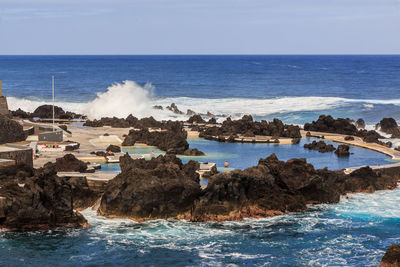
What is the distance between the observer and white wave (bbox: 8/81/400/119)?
293ft

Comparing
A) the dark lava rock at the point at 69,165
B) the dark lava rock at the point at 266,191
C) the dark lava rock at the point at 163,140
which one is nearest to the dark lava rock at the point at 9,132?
the dark lava rock at the point at 69,165

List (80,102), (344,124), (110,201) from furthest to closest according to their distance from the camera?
(80,102), (344,124), (110,201)

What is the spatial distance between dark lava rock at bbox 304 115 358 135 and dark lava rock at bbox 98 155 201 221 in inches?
1500

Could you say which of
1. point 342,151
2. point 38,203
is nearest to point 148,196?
point 38,203

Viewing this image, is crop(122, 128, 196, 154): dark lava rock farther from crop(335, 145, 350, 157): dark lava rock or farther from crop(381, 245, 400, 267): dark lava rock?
crop(381, 245, 400, 267): dark lava rock

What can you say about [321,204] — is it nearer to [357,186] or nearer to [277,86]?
[357,186]

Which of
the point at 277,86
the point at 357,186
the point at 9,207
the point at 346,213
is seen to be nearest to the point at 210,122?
the point at 357,186

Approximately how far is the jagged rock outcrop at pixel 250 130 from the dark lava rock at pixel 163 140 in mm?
6937

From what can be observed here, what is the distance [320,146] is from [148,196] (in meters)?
28.3

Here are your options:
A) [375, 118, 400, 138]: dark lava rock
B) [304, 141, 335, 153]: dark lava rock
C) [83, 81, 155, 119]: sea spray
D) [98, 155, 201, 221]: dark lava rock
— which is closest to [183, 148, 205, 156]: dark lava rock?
[304, 141, 335, 153]: dark lava rock

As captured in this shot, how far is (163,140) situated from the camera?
5816 cm

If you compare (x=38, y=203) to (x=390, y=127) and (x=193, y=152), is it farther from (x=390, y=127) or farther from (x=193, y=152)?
(x=390, y=127)

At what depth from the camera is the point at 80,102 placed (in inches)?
4402

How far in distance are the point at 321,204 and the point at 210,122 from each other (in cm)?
4113
